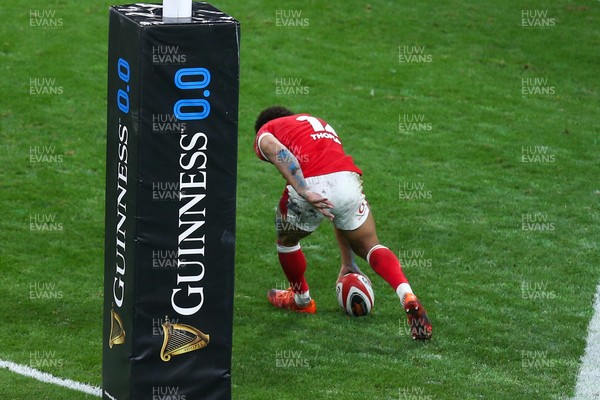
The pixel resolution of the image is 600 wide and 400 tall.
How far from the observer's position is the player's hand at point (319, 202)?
888 cm

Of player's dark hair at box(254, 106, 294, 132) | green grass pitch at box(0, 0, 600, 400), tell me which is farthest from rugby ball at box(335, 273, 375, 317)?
player's dark hair at box(254, 106, 294, 132)

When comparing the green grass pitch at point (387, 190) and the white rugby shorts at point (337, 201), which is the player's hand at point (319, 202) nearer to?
the white rugby shorts at point (337, 201)

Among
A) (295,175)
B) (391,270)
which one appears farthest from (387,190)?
(295,175)

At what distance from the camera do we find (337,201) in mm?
9031

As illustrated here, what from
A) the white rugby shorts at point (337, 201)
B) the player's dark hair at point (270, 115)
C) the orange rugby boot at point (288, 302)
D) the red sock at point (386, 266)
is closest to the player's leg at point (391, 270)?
the red sock at point (386, 266)

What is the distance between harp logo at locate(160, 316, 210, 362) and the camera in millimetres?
7301

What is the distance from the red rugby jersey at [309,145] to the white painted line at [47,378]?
2292 millimetres

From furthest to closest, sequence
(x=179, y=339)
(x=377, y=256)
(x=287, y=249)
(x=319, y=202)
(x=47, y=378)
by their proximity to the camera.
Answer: (x=287, y=249) → (x=377, y=256) → (x=319, y=202) → (x=47, y=378) → (x=179, y=339)

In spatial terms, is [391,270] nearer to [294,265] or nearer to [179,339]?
[294,265]

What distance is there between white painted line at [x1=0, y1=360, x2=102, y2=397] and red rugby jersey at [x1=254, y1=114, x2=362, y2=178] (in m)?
2.29

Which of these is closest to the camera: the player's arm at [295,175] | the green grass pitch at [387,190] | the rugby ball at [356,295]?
the green grass pitch at [387,190]

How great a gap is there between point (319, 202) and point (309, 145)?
544 mm

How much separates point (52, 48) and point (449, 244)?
23.9 ft

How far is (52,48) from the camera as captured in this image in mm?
16047
